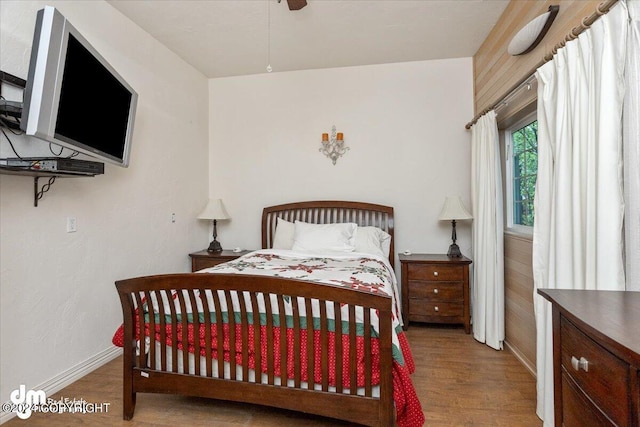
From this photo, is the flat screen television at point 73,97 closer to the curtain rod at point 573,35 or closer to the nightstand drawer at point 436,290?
the curtain rod at point 573,35

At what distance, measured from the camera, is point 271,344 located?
1.75 meters

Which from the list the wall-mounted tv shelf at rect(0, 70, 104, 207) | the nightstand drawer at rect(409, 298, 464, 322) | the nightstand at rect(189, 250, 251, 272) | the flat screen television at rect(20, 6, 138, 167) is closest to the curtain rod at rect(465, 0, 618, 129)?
the nightstand drawer at rect(409, 298, 464, 322)

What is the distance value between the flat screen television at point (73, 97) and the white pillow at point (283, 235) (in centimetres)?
169

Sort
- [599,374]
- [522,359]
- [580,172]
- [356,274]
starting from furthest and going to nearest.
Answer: [522,359]
[356,274]
[580,172]
[599,374]

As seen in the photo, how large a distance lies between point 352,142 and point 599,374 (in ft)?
10.9

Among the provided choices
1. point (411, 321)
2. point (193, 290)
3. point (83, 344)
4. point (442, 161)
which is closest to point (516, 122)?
point (442, 161)

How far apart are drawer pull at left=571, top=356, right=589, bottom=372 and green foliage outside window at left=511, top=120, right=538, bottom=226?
6.42 feet

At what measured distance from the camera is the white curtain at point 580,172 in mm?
1386

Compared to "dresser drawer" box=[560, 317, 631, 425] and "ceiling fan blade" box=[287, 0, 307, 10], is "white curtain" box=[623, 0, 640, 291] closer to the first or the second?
"dresser drawer" box=[560, 317, 631, 425]

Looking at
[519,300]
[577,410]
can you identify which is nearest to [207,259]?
[519,300]

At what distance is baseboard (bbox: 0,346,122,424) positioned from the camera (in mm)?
2119

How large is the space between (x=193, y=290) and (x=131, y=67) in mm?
2239

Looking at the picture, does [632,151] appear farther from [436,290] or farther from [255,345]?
[436,290]

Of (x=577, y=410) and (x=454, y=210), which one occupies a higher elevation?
(x=454, y=210)
